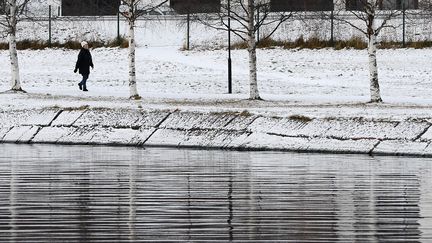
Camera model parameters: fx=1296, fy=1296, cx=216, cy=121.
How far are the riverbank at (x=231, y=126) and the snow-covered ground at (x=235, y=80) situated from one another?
0.25 meters

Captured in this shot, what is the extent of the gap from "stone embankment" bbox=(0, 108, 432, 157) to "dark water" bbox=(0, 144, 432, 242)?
1850 mm

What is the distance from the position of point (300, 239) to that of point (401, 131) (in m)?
16.2

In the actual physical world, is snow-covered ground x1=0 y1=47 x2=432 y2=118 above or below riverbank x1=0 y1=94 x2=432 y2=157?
above

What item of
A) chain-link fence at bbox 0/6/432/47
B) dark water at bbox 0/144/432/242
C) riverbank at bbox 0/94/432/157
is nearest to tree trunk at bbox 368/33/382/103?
riverbank at bbox 0/94/432/157

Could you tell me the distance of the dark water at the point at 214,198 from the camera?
15.7 m

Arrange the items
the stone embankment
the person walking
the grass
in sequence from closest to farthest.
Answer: the stone embankment < the person walking < the grass

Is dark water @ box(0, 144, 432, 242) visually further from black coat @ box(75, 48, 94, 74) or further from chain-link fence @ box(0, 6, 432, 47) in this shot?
chain-link fence @ box(0, 6, 432, 47)

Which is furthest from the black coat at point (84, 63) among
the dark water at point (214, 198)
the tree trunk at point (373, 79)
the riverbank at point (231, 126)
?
the dark water at point (214, 198)

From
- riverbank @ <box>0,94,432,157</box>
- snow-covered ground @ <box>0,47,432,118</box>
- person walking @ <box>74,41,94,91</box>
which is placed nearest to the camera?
riverbank @ <box>0,94,432,157</box>

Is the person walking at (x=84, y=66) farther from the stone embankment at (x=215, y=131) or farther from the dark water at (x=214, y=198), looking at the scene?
the dark water at (x=214, y=198)

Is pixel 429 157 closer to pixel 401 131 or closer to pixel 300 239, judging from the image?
pixel 401 131

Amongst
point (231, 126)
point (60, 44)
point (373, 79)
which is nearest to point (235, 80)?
point (373, 79)

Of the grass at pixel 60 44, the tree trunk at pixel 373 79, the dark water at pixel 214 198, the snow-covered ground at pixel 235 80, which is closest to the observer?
the dark water at pixel 214 198

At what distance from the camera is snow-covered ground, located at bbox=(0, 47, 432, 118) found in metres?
39.4
